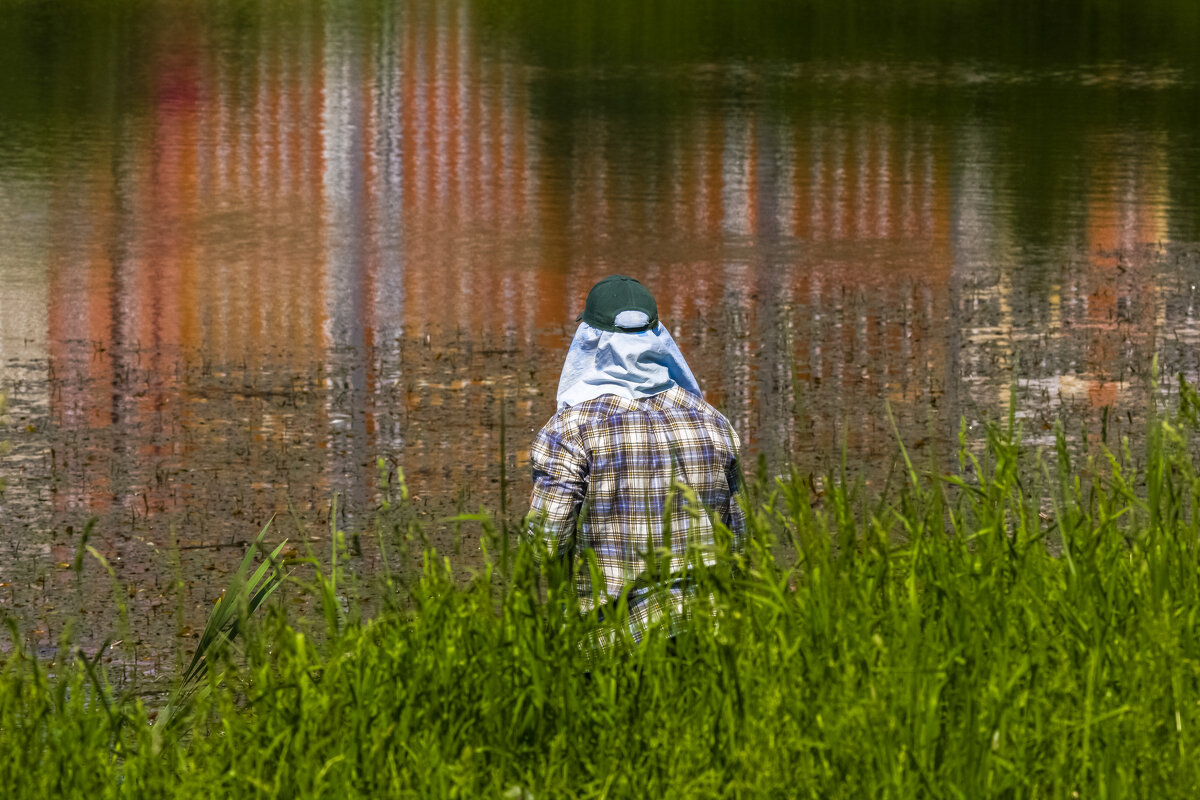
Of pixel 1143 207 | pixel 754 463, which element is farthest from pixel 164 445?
pixel 1143 207

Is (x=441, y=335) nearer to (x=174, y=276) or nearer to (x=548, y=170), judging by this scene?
(x=174, y=276)

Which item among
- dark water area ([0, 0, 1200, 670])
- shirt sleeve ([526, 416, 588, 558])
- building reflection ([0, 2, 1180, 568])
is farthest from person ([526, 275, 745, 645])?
building reflection ([0, 2, 1180, 568])

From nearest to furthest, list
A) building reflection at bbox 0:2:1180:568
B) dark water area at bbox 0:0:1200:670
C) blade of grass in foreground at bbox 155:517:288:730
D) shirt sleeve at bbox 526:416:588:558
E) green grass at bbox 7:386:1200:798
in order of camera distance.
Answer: green grass at bbox 7:386:1200:798
blade of grass in foreground at bbox 155:517:288:730
shirt sleeve at bbox 526:416:588:558
dark water area at bbox 0:0:1200:670
building reflection at bbox 0:2:1180:568

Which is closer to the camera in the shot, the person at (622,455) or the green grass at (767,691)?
the green grass at (767,691)

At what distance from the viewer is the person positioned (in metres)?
4.95

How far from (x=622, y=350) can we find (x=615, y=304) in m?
0.12

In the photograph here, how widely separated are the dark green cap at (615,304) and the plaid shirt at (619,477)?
0.60 ft

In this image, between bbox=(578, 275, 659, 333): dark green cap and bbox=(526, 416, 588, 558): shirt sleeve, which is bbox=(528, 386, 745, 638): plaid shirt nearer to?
bbox=(526, 416, 588, 558): shirt sleeve

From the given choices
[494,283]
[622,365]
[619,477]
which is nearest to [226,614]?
[619,477]

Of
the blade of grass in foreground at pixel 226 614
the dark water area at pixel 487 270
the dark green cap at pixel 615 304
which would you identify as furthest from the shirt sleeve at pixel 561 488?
the dark water area at pixel 487 270

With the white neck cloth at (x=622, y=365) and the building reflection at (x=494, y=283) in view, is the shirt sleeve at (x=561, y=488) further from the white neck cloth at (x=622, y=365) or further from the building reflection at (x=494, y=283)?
the building reflection at (x=494, y=283)

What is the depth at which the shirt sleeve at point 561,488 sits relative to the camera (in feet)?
16.2

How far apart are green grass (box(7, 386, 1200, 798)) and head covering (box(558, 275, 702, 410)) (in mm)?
485

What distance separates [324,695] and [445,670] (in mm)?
290
